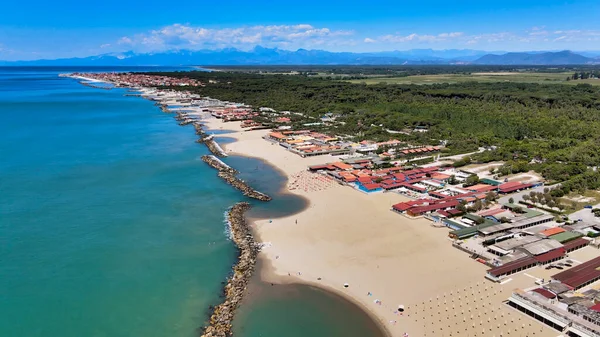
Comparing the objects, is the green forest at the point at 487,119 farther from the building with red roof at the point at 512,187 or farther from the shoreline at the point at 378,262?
the shoreline at the point at 378,262

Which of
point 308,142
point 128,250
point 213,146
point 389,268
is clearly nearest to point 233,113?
point 213,146

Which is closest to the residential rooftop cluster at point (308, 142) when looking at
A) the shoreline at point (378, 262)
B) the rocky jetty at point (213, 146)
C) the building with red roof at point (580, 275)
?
the rocky jetty at point (213, 146)

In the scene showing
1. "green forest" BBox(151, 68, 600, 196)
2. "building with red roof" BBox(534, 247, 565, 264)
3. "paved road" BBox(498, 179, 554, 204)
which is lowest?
"building with red roof" BBox(534, 247, 565, 264)

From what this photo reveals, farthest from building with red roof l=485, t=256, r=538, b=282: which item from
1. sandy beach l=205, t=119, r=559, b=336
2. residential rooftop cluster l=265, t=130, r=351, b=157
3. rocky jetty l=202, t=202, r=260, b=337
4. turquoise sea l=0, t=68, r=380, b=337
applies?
residential rooftop cluster l=265, t=130, r=351, b=157

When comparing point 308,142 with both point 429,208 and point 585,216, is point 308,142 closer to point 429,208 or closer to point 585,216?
point 429,208

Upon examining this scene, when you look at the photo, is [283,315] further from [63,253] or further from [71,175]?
[71,175]

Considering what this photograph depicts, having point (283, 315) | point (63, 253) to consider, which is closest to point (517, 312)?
point (283, 315)

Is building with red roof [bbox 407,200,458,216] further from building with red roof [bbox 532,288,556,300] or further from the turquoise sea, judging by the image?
building with red roof [bbox 532,288,556,300]
